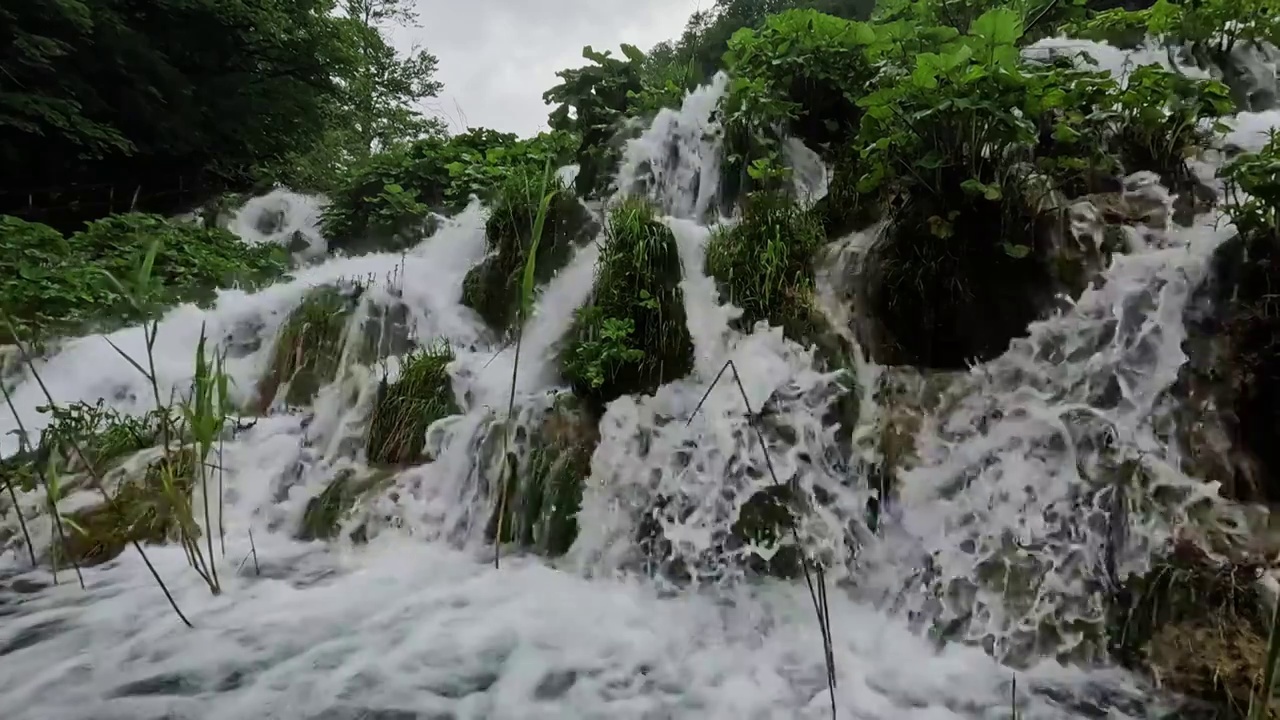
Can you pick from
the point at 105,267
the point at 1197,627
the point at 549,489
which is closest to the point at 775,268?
the point at 549,489

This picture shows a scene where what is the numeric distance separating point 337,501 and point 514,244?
8.49 ft

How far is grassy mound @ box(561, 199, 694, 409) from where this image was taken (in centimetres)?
428

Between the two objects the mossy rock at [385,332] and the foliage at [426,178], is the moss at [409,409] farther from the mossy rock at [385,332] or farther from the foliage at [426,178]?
the foliage at [426,178]

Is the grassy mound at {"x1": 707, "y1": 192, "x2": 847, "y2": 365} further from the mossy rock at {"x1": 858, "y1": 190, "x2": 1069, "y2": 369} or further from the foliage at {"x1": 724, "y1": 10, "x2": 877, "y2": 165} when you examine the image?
the foliage at {"x1": 724, "y1": 10, "x2": 877, "y2": 165}

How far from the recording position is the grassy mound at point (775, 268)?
4.27m

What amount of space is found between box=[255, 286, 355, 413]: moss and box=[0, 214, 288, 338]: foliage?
892 millimetres

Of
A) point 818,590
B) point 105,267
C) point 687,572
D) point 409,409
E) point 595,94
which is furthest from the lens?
point 595,94

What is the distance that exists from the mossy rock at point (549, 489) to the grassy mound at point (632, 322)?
0.30 meters

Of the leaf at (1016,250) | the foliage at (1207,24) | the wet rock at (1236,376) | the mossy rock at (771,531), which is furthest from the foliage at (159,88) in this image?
the wet rock at (1236,376)

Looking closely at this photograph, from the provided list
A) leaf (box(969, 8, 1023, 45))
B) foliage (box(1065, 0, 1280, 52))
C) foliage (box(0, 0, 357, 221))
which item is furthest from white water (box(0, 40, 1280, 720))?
foliage (box(0, 0, 357, 221))

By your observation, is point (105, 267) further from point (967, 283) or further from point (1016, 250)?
point (1016, 250)

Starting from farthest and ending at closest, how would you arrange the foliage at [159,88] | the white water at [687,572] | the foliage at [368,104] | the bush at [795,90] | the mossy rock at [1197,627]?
the foliage at [368,104], the foliage at [159,88], the bush at [795,90], the white water at [687,572], the mossy rock at [1197,627]

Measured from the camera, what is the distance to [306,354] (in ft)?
17.3

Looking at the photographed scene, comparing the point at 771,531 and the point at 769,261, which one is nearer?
the point at 771,531
